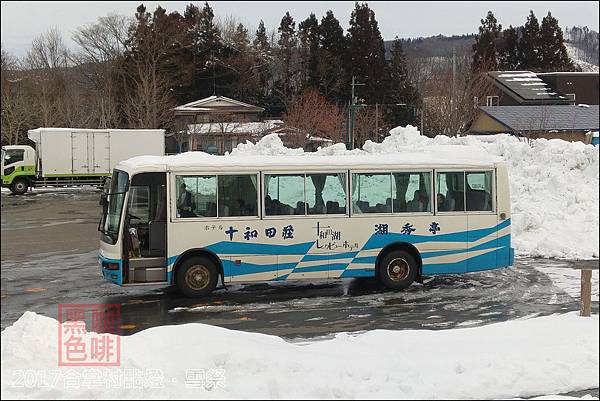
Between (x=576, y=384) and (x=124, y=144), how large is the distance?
109 ft

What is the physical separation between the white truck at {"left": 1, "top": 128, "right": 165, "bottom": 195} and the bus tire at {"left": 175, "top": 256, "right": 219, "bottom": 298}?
80.1ft

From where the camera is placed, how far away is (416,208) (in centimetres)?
1395

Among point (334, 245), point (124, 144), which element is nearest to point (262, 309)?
point (334, 245)

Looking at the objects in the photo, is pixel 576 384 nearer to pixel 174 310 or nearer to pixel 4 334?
pixel 4 334

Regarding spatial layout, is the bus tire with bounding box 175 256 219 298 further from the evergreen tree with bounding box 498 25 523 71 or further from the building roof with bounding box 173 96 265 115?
the evergreen tree with bounding box 498 25 523 71

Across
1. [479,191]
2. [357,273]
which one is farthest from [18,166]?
[479,191]

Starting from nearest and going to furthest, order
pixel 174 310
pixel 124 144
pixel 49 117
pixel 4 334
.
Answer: pixel 4 334
pixel 174 310
pixel 49 117
pixel 124 144

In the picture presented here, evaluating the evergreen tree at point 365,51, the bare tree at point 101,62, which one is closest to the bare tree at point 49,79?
the bare tree at point 101,62

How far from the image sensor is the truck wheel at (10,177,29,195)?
37.3 m

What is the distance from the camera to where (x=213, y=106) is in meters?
19.5

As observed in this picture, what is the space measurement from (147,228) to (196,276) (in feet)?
3.73

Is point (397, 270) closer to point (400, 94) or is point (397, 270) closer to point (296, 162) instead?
point (296, 162)

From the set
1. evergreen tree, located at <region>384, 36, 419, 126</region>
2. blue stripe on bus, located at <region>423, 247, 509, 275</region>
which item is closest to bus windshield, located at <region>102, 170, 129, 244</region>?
blue stripe on bus, located at <region>423, 247, 509, 275</region>

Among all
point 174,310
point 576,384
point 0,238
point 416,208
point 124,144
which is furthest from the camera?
point 124,144
